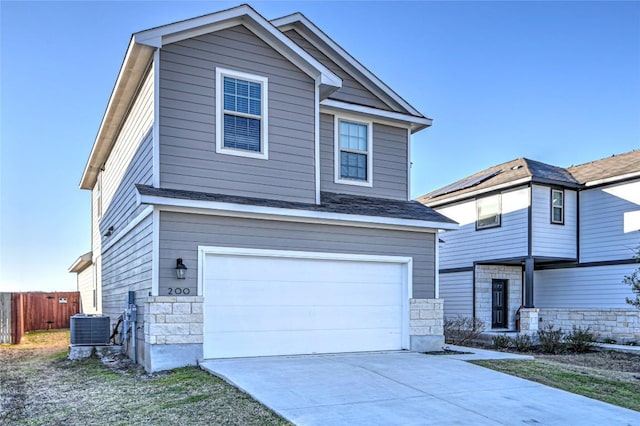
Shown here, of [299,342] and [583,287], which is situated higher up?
[583,287]

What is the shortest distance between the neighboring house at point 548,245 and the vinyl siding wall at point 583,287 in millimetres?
30

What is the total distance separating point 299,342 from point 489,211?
10.6 metres

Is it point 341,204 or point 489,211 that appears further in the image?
point 489,211

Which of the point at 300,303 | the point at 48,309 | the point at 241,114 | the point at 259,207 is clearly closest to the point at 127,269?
the point at 259,207

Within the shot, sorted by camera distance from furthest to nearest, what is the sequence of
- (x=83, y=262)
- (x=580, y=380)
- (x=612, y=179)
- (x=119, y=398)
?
1. (x=83, y=262)
2. (x=612, y=179)
3. (x=580, y=380)
4. (x=119, y=398)

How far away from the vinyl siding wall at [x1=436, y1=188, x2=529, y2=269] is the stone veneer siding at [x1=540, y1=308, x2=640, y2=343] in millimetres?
2429

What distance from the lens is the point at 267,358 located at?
926 cm

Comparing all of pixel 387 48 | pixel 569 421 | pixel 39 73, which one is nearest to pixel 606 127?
pixel 387 48

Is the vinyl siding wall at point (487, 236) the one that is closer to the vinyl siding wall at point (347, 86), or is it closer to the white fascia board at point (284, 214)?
the white fascia board at point (284, 214)

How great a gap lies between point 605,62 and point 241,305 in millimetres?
14329

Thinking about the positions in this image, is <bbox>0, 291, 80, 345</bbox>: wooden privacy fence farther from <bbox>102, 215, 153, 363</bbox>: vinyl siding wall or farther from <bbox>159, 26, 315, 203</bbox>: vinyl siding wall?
<bbox>159, 26, 315, 203</bbox>: vinyl siding wall

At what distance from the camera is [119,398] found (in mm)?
6820

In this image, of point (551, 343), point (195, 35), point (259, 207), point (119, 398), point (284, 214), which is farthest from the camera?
point (551, 343)

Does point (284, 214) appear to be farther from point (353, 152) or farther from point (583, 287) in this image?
point (583, 287)
